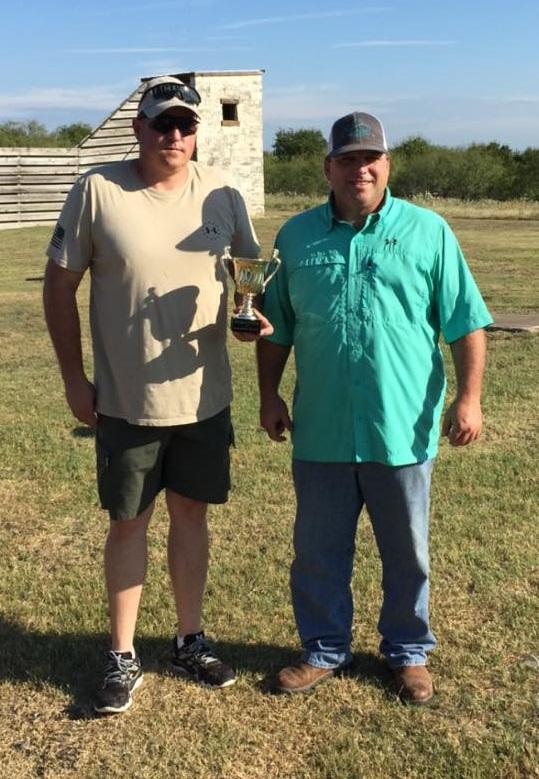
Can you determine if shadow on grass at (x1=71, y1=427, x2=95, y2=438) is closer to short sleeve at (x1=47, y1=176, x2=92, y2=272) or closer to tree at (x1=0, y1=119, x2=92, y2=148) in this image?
short sleeve at (x1=47, y1=176, x2=92, y2=272)

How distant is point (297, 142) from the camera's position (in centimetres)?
7025

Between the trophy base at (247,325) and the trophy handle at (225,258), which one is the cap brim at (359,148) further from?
the trophy base at (247,325)

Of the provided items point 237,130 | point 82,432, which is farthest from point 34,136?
point 82,432

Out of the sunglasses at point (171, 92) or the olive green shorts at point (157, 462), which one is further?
the olive green shorts at point (157, 462)

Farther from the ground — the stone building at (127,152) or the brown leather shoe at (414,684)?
the stone building at (127,152)

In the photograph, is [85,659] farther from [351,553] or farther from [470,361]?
[470,361]

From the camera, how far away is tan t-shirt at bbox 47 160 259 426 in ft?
9.67

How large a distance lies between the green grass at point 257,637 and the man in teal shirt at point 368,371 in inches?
8.9

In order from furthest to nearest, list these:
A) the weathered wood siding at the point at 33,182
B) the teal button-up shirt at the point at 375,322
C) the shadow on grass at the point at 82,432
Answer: the weathered wood siding at the point at 33,182 < the shadow on grass at the point at 82,432 < the teal button-up shirt at the point at 375,322

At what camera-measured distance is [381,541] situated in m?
3.27

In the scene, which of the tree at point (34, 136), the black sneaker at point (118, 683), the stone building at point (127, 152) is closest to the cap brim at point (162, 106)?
the black sneaker at point (118, 683)

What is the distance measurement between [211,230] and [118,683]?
1641 millimetres

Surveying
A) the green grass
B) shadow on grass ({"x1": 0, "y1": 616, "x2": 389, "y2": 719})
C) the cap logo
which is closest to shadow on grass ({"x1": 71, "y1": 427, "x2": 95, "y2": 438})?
the green grass

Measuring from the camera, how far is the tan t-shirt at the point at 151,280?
9.67ft
